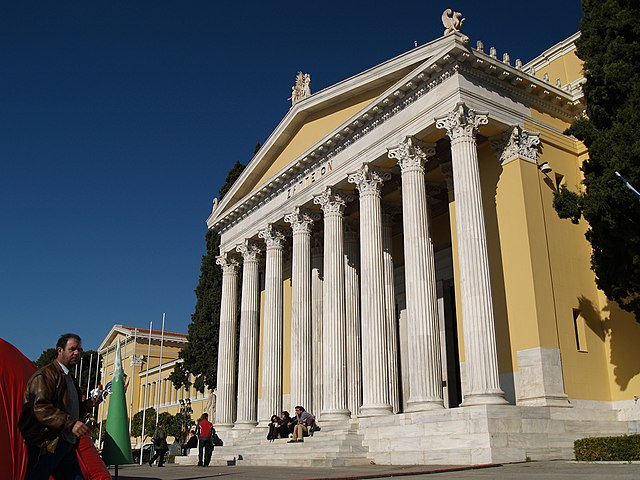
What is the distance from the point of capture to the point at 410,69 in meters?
20.2

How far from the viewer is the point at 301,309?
25188 mm

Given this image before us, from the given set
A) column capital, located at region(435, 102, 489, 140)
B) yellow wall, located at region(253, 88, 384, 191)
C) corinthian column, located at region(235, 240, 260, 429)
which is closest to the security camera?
column capital, located at region(435, 102, 489, 140)

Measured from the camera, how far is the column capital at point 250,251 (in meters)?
29.5

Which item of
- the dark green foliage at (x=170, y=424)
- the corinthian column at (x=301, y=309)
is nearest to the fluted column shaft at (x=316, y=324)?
the corinthian column at (x=301, y=309)

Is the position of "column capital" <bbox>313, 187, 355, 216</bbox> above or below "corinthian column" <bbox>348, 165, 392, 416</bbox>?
above

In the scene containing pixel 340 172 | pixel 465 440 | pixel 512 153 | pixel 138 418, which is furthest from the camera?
pixel 138 418

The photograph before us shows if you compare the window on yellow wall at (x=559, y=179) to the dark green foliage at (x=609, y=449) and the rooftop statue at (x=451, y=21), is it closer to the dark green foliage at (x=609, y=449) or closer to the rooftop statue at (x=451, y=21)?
the rooftop statue at (x=451, y=21)

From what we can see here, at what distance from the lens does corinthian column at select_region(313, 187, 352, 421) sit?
21.4 metres

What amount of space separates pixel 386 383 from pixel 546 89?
10797mm

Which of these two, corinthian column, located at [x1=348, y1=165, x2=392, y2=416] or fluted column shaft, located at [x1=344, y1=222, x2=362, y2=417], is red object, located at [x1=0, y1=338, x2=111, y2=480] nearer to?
corinthian column, located at [x1=348, y1=165, x2=392, y2=416]

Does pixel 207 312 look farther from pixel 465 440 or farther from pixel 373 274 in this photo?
pixel 465 440

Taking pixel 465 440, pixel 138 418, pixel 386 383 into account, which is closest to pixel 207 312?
pixel 386 383

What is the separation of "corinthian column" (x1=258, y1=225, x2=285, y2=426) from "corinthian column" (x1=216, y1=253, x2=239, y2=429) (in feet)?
8.52

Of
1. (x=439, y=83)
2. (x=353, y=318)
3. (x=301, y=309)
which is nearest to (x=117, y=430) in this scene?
(x=439, y=83)
